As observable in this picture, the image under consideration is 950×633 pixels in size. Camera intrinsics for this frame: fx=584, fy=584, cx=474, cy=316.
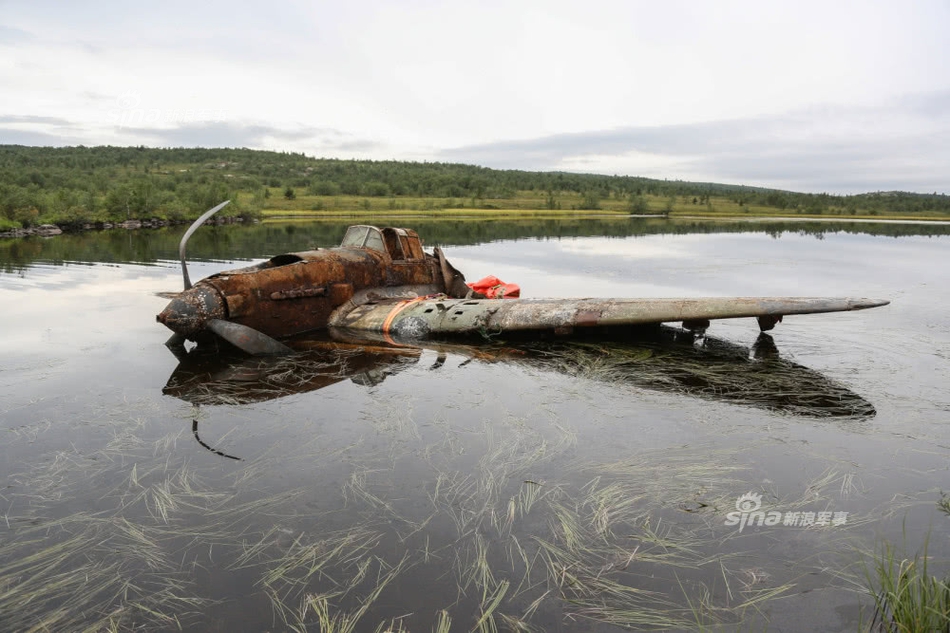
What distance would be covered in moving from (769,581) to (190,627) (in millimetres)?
3872

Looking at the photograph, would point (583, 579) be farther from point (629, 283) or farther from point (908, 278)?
point (908, 278)

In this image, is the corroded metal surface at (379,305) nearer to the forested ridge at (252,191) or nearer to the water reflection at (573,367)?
the water reflection at (573,367)

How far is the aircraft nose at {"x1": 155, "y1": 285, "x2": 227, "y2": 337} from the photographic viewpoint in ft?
33.6

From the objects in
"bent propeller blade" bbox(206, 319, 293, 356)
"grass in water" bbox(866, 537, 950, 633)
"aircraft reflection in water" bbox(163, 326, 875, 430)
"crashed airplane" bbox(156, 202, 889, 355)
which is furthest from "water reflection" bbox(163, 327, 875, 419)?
"grass in water" bbox(866, 537, 950, 633)

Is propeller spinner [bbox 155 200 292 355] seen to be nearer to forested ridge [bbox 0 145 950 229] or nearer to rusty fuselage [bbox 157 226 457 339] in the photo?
rusty fuselage [bbox 157 226 457 339]

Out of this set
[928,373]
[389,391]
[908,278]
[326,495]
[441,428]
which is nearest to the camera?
[326,495]

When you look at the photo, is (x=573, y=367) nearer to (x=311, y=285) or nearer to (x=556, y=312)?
(x=556, y=312)

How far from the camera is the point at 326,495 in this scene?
209 inches

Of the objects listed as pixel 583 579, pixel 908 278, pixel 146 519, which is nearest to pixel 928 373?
pixel 583 579

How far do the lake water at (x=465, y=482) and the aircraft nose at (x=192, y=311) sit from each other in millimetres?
717

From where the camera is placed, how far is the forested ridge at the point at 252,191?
5253 cm

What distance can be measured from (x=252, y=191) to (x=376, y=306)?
8017 centimetres

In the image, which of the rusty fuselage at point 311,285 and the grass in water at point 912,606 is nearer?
the grass in water at point 912,606

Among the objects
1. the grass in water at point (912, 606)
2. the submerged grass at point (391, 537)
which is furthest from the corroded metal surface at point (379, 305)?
the grass in water at point (912, 606)
